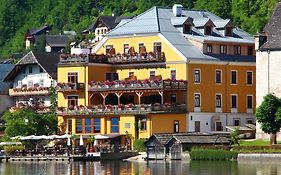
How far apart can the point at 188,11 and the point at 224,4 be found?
52.6m

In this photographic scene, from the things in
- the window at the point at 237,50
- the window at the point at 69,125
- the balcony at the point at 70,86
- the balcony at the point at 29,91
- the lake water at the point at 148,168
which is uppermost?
the window at the point at 237,50

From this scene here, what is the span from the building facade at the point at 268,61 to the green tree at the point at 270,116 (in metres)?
4.62

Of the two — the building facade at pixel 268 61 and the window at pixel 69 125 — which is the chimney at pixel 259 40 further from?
the window at pixel 69 125

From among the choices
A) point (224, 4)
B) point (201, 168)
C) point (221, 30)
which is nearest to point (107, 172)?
point (201, 168)

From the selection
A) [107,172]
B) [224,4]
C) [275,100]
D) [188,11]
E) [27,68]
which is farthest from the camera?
[224,4]

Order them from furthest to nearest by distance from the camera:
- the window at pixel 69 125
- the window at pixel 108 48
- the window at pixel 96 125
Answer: the window at pixel 108 48, the window at pixel 69 125, the window at pixel 96 125

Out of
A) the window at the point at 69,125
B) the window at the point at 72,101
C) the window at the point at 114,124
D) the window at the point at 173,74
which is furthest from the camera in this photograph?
the window at the point at 72,101

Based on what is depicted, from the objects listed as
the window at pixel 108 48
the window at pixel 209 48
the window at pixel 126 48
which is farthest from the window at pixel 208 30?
the window at pixel 108 48

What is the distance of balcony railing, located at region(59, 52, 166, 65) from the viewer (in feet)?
418

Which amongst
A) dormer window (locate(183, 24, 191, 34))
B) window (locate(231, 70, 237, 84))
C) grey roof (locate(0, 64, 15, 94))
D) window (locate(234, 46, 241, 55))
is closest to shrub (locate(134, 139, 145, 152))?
window (locate(231, 70, 237, 84))

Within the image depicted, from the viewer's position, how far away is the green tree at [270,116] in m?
115

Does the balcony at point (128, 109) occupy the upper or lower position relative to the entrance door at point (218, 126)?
upper

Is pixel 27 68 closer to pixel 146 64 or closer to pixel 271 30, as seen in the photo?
pixel 146 64

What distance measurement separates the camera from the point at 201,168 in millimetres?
101562
